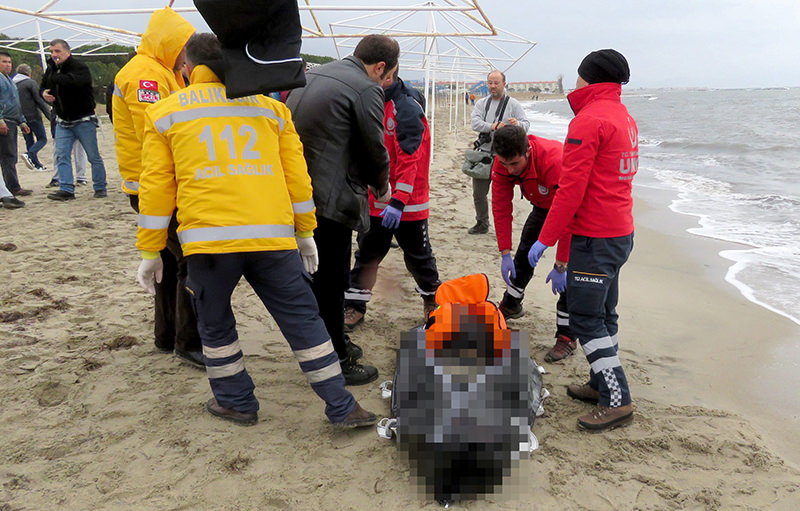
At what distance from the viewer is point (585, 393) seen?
294 centimetres

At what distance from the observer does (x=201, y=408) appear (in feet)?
9.08

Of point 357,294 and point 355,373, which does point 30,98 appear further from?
point 355,373

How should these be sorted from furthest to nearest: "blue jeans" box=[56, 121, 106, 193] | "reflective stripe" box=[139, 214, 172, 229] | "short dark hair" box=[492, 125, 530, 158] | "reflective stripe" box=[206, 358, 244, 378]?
"blue jeans" box=[56, 121, 106, 193]
"short dark hair" box=[492, 125, 530, 158]
"reflective stripe" box=[206, 358, 244, 378]
"reflective stripe" box=[139, 214, 172, 229]

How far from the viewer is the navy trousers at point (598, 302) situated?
267 cm

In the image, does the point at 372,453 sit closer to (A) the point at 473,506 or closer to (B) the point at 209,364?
(A) the point at 473,506

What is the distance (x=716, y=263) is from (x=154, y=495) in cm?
601

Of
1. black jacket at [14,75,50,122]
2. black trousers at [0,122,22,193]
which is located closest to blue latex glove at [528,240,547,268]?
black trousers at [0,122,22,193]

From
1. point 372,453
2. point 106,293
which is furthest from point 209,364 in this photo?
point 106,293


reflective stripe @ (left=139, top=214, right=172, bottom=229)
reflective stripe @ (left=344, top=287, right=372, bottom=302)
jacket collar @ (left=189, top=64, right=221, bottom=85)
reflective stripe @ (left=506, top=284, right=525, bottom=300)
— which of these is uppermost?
jacket collar @ (left=189, top=64, right=221, bottom=85)

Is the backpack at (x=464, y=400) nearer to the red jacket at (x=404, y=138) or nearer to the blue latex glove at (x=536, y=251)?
the blue latex glove at (x=536, y=251)

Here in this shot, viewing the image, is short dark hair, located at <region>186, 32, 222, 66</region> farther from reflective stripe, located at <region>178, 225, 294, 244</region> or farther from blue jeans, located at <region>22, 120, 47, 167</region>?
blue jeans, located at <region>22, 120, 47, 167</region>

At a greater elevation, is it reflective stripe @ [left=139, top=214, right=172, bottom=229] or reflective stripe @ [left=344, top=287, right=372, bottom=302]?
reflective stripe @ [left=139, top=214, right=172, bottom=229]

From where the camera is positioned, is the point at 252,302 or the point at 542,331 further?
the point at 252,302

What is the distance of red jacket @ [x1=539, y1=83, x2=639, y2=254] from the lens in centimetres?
256
